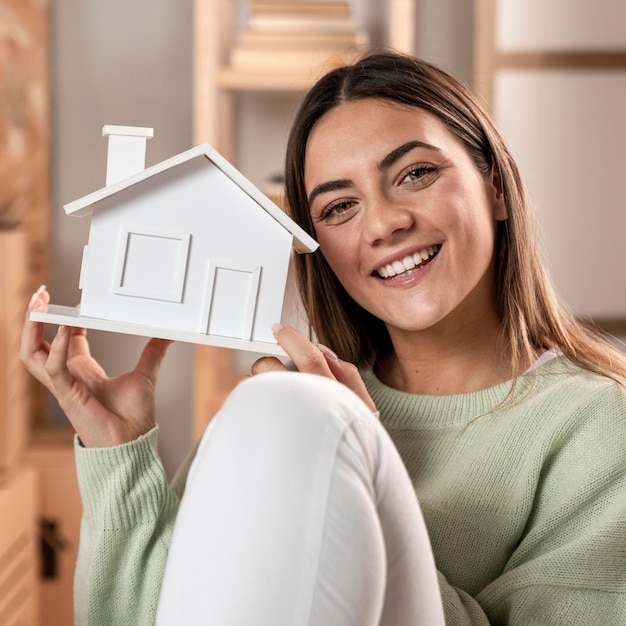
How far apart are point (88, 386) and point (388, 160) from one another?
0.51 m

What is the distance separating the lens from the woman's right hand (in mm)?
1198

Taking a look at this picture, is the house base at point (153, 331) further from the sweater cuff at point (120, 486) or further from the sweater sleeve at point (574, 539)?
the sweater sleeve at point (574, 539)

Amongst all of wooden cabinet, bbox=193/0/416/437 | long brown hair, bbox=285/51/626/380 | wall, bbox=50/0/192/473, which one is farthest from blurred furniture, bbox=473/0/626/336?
long brown hair, bbox=285/51/626/380

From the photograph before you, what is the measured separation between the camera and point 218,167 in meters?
1.14

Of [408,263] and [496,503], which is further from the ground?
[408,263]

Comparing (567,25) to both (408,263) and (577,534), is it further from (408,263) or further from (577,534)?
(577,534)

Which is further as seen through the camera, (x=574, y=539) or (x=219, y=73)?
(x=219, y=73)

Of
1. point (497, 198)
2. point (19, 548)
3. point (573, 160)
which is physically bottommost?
point (19, 548)

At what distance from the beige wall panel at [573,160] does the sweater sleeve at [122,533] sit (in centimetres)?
160

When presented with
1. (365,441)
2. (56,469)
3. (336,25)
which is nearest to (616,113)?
(336,25)

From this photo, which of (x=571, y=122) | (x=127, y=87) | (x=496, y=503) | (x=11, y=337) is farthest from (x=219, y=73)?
(x=496, y=503)

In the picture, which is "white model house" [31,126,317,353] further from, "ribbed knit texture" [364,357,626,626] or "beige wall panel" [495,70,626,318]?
"beige wall panel" [495,70,626,318]

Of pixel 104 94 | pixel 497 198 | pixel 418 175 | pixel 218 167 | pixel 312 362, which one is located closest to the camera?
pixel 312 362

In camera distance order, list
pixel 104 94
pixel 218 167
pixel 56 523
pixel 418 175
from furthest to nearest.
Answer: pixel 104 94 < pixel 56 523 < pixel 418 175 < pixel 218 167
